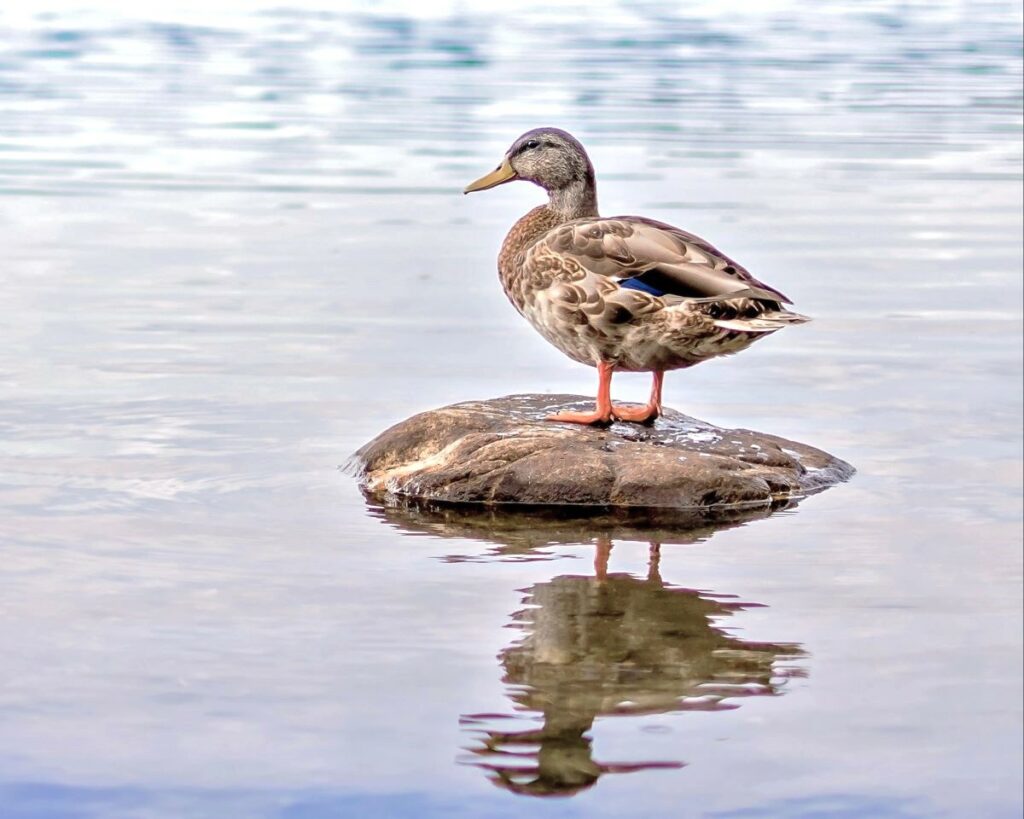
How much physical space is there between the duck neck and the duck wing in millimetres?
572

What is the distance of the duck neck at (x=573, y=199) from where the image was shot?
8742 mm

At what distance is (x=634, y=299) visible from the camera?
7723 millimetres

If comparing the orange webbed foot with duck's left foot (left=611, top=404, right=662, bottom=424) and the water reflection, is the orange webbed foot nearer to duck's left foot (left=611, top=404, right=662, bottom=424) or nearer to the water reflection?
duck's left foot (left=611, top=404, right=662, bottom=424)

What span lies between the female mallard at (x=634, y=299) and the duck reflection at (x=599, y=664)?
3.54 ft

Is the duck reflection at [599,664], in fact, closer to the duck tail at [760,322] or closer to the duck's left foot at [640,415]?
the duck tail at [760,322]

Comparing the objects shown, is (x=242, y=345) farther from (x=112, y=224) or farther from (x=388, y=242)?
(x=112, y=224)

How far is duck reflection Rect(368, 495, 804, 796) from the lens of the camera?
15.7 feet

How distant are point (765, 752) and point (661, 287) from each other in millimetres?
3224

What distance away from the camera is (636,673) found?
5.40m

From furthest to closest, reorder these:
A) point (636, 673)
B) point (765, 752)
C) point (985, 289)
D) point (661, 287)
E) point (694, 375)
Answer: point (985, 289)
point (694, 375)
point (661, 287)
point (636, 673)
point (765, 752)

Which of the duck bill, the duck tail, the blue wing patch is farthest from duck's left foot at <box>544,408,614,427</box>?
the duck bill

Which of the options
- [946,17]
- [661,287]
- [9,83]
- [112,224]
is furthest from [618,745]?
[946,17]

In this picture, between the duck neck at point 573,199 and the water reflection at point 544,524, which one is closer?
the water reflection at point 544,524

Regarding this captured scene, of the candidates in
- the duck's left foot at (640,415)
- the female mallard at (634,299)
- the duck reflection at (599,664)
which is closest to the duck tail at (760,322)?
the female mallard at (634,299)
